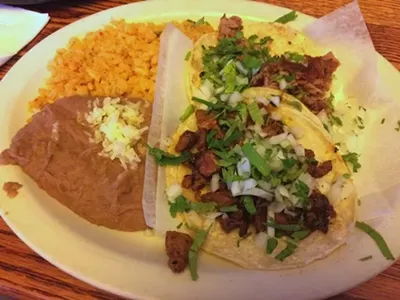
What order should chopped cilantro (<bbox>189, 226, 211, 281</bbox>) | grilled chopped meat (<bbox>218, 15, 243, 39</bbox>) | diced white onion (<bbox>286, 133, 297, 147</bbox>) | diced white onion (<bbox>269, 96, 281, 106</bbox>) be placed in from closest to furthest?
chopped cilantro (<bbox>189, 226, 211, 281</bbox>) → diced white onion (<bbox>286, 133, 297, 147</bbox>) → diced white onion (<bbox>269, 96, 281, 106</bbox>) → grilled chopped meat (<bbox>218, 15, 243, 39</bbox>)

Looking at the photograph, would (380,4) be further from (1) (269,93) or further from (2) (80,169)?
(2) (80,169)

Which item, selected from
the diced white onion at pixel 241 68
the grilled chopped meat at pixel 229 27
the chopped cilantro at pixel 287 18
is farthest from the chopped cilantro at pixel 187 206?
the chopped cilantro at pixel 287 18

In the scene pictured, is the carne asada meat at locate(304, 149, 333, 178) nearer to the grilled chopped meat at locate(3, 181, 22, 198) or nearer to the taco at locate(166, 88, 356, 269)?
the taco at locate(166, 88, 356, 269)

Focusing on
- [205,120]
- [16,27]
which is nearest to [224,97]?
[205,120]

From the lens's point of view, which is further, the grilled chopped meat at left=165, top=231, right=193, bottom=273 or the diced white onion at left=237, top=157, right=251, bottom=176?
the diced white onion at left=237, top=157, right=251, bottom=176

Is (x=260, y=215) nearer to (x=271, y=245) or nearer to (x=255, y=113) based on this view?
(x=271, y=245)

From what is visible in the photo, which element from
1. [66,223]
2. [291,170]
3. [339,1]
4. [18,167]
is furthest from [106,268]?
[339,1]

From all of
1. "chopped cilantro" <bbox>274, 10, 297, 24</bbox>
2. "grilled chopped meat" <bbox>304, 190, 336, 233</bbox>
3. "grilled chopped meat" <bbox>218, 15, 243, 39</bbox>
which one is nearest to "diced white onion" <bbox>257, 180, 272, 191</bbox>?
"grilled chopped meat" <bbox>304, 190, 336, 233</bbox>

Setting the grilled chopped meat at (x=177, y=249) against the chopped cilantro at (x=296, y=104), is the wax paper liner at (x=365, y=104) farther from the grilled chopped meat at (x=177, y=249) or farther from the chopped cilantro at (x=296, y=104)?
the grilled chopped meat at (x=177, y=249)
